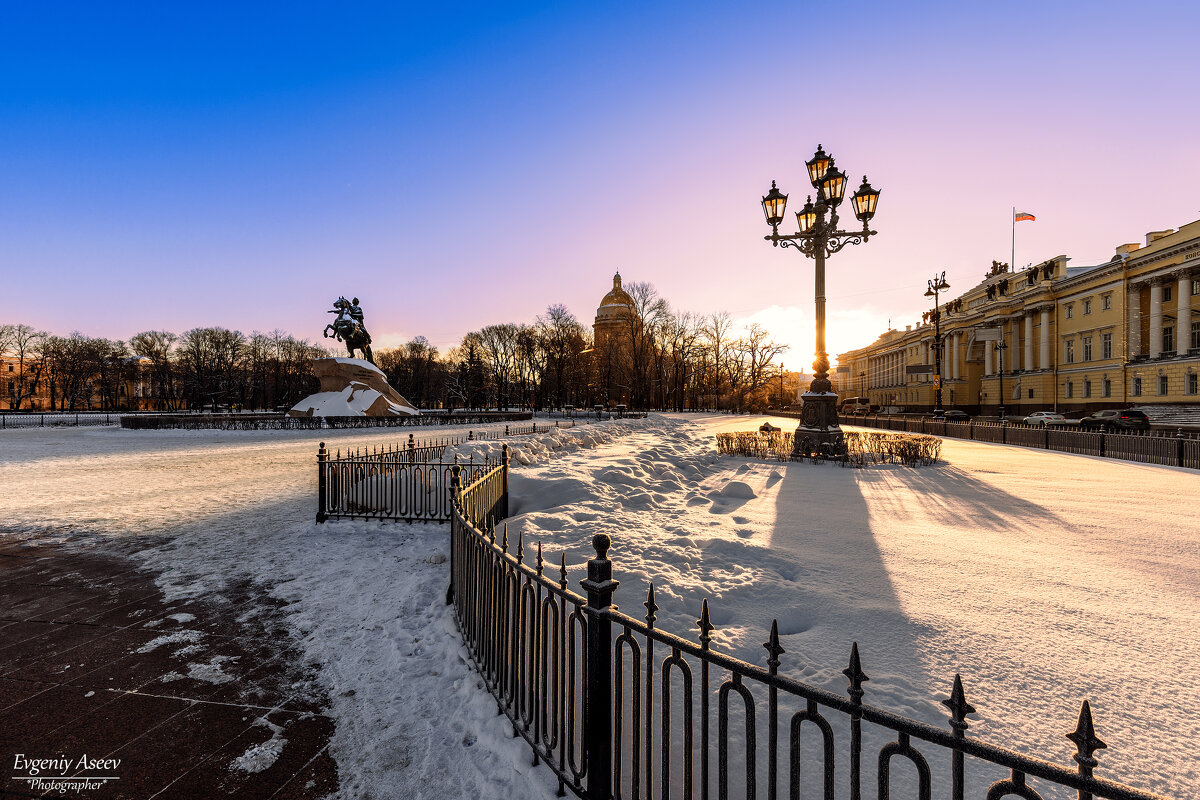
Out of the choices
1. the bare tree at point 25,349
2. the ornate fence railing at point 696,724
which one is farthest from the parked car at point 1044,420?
the bare tree at point 25,349

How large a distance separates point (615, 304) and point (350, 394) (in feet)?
185

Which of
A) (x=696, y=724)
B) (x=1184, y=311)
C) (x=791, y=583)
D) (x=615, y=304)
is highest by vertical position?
(x=615, y=304)

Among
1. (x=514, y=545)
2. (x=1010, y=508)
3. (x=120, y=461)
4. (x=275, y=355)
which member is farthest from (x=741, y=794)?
(x=275, y=355)

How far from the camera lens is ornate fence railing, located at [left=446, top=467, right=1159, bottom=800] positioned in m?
1.66

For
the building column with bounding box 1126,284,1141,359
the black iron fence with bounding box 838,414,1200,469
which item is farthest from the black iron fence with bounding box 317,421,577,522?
the building column with bounding box 1126,284,1141,359

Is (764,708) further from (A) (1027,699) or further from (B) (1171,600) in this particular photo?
(B) (1171,600)

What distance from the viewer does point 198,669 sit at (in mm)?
4148

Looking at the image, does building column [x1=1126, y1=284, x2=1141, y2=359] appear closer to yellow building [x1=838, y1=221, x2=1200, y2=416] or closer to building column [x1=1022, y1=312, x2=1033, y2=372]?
yellow building [x1=838, y1=221, x2=1200, y2=416]

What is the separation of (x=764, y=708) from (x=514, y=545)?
384cm

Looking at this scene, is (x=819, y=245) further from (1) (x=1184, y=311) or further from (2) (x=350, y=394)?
(1) (x=1184, y=311)

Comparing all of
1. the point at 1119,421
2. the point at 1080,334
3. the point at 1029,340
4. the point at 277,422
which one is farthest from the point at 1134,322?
the point at 277,422

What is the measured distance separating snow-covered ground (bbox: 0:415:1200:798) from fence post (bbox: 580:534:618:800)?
420mm

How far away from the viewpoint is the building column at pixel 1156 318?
38844 mm

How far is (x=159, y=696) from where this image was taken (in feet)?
12.4
